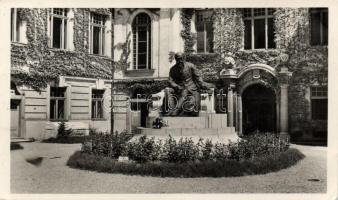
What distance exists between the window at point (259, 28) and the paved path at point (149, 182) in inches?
466

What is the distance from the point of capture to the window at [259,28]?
22234 mm

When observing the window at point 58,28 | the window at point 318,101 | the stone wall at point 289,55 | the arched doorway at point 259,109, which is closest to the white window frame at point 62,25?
the window at point 58,28

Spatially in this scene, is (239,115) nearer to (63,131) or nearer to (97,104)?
(97,104)

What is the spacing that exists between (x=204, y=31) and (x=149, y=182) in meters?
15.6

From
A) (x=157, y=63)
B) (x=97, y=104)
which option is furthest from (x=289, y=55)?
(x=97, y=104)

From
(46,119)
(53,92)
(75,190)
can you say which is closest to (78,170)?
(75,190)

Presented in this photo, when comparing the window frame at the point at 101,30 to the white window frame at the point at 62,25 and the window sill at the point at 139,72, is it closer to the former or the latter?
the white window frame at the point at 62,25

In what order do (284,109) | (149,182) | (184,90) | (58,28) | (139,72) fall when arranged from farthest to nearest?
(139,72) < (58,28) < (284,109) < (184,90) < (149,182)

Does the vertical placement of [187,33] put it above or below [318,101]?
above

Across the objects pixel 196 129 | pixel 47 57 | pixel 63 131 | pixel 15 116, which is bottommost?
pixel 63 131

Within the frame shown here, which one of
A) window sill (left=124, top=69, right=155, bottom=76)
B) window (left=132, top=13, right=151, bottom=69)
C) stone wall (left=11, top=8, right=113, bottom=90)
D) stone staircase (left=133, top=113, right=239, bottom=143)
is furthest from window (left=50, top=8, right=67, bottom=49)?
stone staircase (left=133, top=113, right=239, bottom=143)

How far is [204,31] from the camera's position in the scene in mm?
23953

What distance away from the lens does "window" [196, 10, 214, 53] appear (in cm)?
2370
